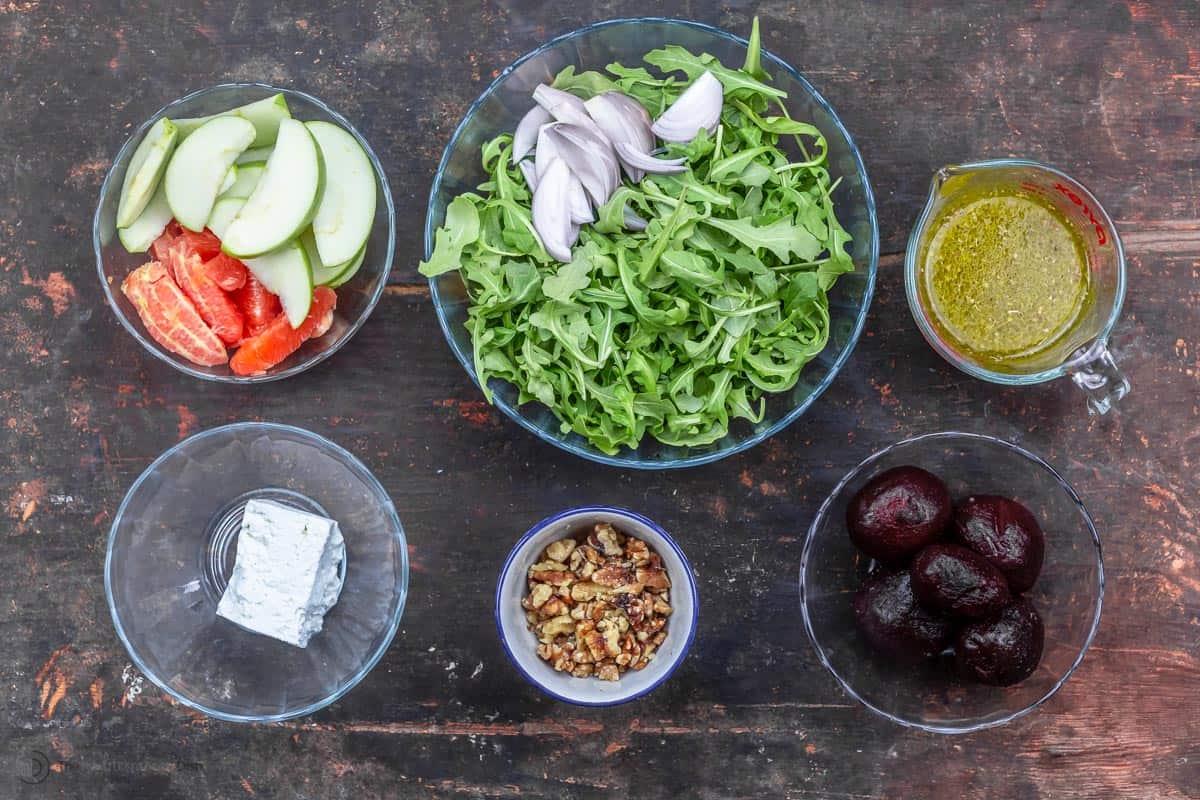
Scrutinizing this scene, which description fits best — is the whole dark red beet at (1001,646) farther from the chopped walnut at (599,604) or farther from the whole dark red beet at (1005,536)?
the chopped walnut at (599,604)

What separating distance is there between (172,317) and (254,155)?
354 millimetres

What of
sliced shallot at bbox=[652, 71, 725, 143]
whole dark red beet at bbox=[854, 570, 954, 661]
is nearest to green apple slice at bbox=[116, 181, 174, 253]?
sliced shallot at bbox=[652, 71, 725, 143]

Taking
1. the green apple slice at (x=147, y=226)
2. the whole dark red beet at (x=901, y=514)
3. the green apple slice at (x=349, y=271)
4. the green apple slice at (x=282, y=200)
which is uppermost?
the green apple slice at (x=282, y=200)

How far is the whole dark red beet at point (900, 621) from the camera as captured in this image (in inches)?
62.7

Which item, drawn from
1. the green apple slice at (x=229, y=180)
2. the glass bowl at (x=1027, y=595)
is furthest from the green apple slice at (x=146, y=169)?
the glass bowl at (x=1027, y=595)

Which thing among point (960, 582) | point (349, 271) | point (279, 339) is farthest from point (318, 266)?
point (960, 582)

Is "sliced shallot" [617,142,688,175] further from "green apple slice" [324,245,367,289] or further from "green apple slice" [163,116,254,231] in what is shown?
"green apple slice" [163,116,254,231]

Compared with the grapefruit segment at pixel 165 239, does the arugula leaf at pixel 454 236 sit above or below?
above

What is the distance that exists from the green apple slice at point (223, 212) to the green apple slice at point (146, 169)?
126mm

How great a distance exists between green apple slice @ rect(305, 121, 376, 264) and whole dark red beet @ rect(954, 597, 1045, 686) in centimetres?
135

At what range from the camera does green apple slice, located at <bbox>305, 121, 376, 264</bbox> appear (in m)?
1.67

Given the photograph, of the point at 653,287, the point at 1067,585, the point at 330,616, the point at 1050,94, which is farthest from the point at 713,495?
the point at 1050,94

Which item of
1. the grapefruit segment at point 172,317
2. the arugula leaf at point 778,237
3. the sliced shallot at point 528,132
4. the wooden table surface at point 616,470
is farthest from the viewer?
the wooden table surface at point 616,470

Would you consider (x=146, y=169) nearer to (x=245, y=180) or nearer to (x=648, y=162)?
(x=245, y=180)
